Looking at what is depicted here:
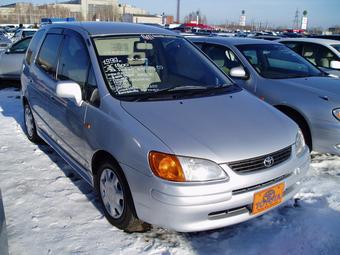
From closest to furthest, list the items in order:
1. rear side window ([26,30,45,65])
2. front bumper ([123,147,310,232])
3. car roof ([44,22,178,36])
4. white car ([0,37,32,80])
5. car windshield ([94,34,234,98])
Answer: front bumper ([123,147,310,232]), car windshield ([94,34,234,98]), car roof ([44,22,178,36]), rear side window ([26,30,45,65]), white car ([0,37,32,80])

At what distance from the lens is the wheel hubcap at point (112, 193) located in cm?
280

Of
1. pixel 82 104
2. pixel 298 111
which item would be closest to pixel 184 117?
pixel 82 104

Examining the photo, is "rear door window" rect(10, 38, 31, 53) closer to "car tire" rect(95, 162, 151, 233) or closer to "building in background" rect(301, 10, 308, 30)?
"car tire" rect(95, 162, 151, 233)

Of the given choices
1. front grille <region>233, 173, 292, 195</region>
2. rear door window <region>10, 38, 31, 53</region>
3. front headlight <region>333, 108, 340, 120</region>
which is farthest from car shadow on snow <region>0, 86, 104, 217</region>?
front headlight <region>333, 108, 340, 120</region>

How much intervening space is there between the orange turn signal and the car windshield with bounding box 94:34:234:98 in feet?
2.56

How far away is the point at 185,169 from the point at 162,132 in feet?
1.11

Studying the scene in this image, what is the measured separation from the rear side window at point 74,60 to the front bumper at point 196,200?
1.22 metres

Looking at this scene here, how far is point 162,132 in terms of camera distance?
2.52m

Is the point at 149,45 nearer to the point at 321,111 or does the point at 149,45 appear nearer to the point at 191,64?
the point at 191,64

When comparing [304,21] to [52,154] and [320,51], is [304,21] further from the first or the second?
[52,154]

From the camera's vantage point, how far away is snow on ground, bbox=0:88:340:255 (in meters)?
2.69

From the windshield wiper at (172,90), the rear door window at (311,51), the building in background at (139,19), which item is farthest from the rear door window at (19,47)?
the building in background at (139,19)

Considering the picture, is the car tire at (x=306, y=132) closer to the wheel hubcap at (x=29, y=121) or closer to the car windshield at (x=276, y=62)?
the car windshield at (x=276, y=62)

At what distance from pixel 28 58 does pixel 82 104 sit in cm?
222
